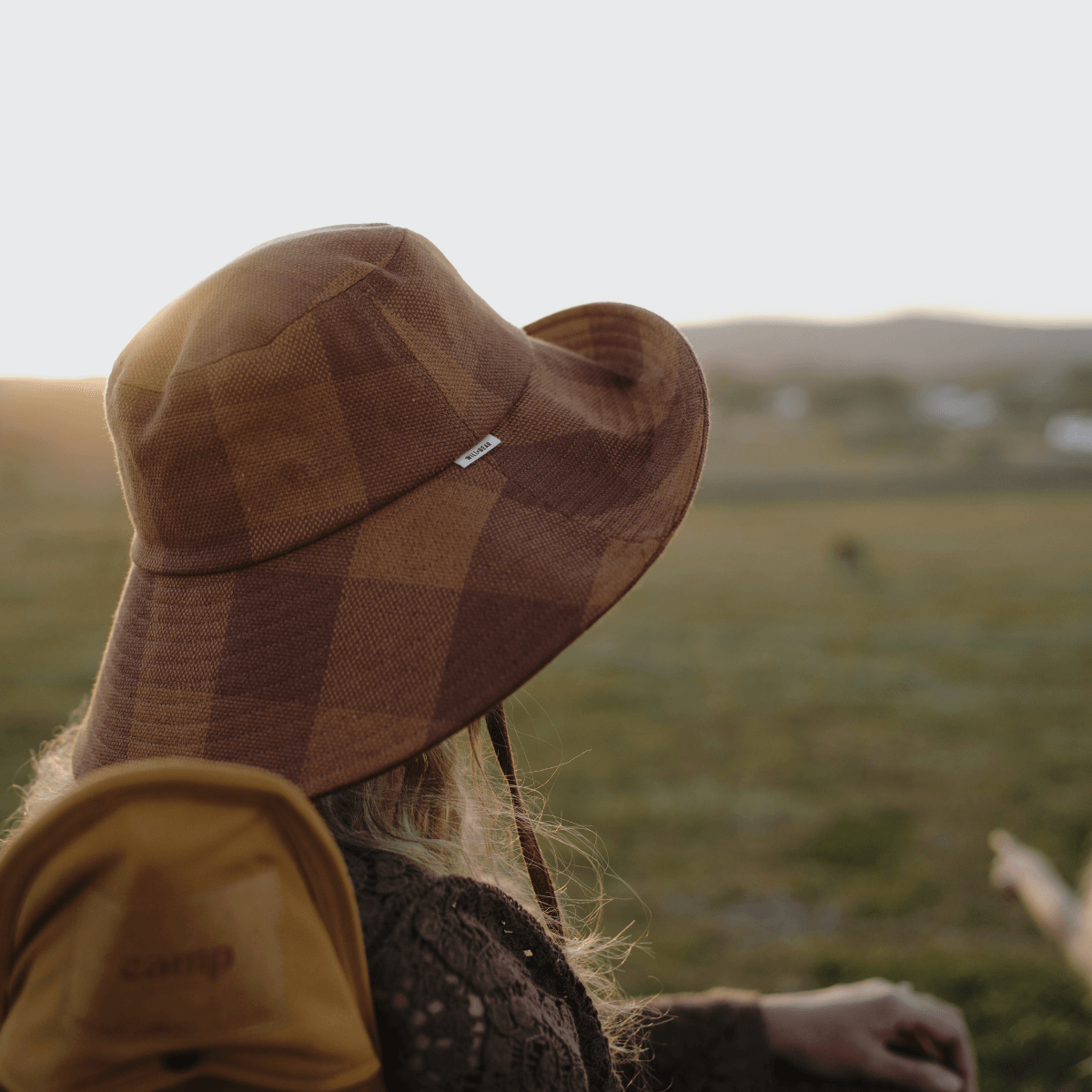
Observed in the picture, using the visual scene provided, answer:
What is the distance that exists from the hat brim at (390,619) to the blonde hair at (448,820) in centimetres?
10

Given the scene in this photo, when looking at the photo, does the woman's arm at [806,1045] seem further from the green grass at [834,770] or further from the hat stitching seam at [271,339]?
the green grass at [834,770]

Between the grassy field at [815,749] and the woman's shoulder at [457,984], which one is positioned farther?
the grassy field at [815,749]

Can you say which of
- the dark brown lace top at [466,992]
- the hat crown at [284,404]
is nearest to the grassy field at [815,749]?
the dark brown lace top at [466,992]

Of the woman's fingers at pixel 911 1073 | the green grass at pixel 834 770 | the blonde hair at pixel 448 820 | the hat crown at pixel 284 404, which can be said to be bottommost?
the green grass at pixel 834 770

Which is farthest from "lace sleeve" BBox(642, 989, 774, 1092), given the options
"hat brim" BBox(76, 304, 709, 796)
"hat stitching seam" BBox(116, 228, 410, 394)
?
"hat stitching seam" BBox(116, 228, 410, 394)

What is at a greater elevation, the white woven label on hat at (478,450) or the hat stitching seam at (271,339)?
the hat stitching seam at (271,339)

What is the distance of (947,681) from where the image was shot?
701cm

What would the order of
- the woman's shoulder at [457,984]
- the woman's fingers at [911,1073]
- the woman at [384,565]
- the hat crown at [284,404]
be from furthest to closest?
the woman's fingers at [911,1073]
the hat crown at [284,404]
the woman at [384,565]
the woman's shoulder at [457,984]

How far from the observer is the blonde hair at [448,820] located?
3.46 ft

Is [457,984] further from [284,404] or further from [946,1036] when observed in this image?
[946,1036]

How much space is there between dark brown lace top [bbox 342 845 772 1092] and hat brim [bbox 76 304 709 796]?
0.47 ft

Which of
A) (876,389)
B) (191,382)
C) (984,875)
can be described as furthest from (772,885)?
(876,389)

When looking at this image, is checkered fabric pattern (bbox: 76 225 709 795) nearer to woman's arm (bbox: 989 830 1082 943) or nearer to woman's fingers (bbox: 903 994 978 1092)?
woman's fingers (bbox: 903 994 978 1092)

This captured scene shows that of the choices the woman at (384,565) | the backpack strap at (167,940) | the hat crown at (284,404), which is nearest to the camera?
the backpack strap at (167,940)
